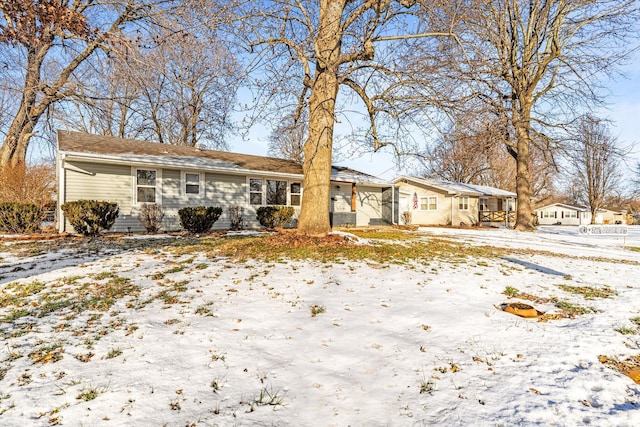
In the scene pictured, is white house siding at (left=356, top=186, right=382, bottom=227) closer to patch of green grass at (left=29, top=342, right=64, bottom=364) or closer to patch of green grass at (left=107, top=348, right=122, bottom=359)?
patch of green grass at (left=107, top=348, right=122, bottom=359)

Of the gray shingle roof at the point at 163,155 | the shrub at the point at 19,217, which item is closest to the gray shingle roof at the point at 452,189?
the gray shingle roof at the point at 163,155

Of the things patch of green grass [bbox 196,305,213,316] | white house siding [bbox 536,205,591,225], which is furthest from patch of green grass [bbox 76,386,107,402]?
white house siding [bbox 536,205,591,225]

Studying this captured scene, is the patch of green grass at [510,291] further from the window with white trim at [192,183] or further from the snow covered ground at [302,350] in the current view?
the window with white trim at [192,183]

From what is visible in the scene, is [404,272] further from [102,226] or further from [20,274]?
[102,226]

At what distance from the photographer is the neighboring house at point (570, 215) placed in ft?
157

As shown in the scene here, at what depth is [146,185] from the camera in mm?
13016

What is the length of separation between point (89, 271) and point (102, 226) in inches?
224

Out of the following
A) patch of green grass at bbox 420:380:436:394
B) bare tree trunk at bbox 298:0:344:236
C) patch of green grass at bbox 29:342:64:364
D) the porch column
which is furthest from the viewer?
the porch column

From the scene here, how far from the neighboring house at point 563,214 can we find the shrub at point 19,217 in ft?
180

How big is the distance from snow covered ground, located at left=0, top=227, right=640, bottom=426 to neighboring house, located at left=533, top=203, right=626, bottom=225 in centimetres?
5164

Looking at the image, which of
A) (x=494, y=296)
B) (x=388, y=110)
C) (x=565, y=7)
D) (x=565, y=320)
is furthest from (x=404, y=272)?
(x=565, y=7)

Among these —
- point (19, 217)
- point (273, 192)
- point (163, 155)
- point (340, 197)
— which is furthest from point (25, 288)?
point (340, 197)

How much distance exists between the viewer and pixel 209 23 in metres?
6.82

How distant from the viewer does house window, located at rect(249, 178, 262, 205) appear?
15777mm
